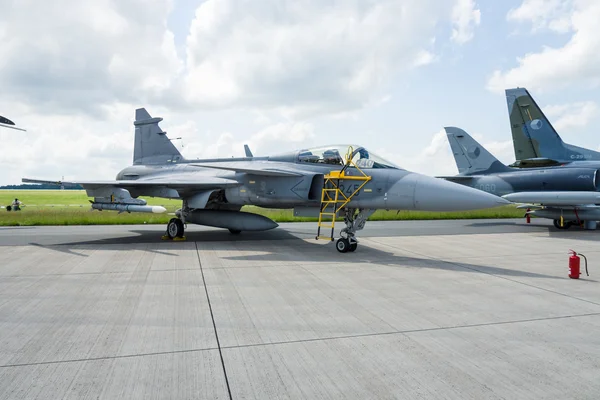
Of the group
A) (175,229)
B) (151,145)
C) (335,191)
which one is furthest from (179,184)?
(151,145)

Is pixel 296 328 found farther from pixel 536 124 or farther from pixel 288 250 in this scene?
pixel 536 124

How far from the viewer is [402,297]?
5.64 meters

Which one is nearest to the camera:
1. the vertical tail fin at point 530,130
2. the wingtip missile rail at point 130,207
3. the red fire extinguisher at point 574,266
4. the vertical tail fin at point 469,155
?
the red fire extinguisher at point 574,266

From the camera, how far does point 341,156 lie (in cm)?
990

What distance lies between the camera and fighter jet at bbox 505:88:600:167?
17.4m

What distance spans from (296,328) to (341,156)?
241 inches

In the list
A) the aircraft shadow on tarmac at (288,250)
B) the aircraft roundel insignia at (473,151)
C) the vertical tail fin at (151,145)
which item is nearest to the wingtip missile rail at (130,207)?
the aircraft shadow on tarmac at (288,250)

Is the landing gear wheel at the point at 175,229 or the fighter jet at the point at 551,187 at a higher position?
the fighter jet at the point at 551,187

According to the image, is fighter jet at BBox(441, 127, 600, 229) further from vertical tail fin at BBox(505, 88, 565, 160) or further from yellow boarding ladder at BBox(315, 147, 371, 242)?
yellow boarding ladder at BBox(315, 147, 371, 242)

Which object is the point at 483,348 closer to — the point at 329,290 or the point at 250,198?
the point at 329,290

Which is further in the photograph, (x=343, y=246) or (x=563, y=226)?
(x=563, y=226)

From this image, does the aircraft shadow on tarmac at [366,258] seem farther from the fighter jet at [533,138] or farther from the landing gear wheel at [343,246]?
the fighter jet at [533,138]

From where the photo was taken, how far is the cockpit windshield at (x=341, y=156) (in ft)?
31.3

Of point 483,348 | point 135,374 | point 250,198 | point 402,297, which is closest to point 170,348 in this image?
point 135,374
